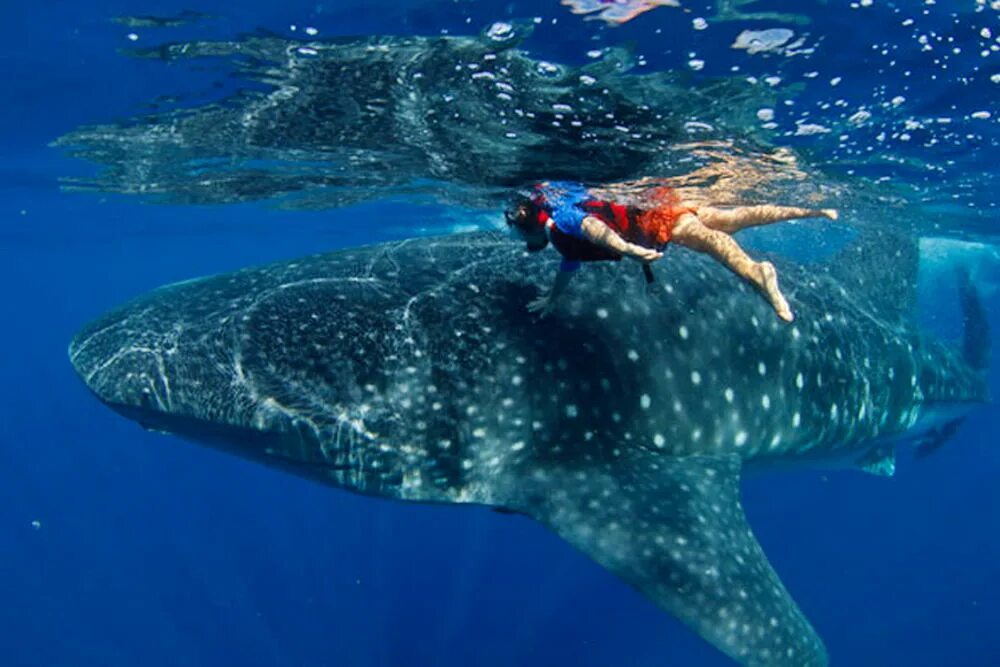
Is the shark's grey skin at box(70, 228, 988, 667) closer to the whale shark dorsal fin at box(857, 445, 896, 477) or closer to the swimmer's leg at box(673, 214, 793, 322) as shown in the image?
the swimmer's leg at box(673, 214, 793, 322)

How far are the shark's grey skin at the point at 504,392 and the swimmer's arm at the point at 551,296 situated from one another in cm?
13

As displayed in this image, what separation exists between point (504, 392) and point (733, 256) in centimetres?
230

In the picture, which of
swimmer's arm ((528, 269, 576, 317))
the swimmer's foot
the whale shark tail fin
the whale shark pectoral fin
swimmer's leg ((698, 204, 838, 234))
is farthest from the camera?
the whale shark tail fin

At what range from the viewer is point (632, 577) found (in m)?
4.67

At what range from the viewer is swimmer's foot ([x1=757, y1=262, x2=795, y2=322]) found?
11.0ft

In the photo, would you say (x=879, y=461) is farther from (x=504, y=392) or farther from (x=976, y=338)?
(x=504, y=392)

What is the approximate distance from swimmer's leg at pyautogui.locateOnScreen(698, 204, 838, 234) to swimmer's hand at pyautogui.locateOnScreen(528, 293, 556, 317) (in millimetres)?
1688

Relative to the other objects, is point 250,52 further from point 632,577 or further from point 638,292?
point 632,577

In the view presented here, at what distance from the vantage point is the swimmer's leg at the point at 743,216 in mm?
3868

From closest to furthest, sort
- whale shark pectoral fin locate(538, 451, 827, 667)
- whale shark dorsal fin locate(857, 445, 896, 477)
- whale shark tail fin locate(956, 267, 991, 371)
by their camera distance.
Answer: whale shark pectoral fin locate(538, 451, 827, 667)
whale shark dorsal fin locate(857, 445, 896, 477)
whale shark tail fin locate(956, 267, 991, 371)

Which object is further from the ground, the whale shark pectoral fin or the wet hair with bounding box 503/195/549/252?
the wet hair with bounding box 503/195/549/252

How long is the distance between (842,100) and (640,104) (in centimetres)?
274

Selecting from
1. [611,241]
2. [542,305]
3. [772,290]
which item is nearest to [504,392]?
[542,305]

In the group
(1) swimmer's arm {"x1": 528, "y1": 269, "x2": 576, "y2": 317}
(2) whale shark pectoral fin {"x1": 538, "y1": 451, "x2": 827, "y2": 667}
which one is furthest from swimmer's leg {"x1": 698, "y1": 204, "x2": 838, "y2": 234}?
(2) whale shark pectoral fin {"x1": 538, "y1": 451, "x2": 827, "y2": 667}
